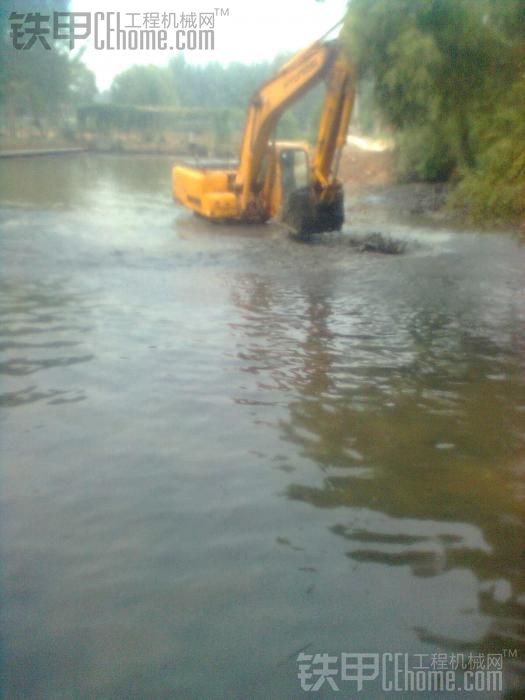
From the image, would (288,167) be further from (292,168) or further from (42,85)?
(42,85)

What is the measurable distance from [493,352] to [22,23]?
580 cm

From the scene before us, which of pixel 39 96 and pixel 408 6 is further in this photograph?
pixel 39 96

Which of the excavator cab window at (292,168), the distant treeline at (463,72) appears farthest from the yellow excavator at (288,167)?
the distant treeline at (463,72)

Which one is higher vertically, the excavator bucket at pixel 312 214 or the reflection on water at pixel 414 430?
the excavator bucket at pixel 312 214

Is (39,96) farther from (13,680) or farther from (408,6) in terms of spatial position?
(13,680)

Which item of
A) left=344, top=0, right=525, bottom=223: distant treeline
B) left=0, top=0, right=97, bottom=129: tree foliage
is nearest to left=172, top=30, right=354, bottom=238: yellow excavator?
left=344, top=0, right=525, bottom=223: distant treeline

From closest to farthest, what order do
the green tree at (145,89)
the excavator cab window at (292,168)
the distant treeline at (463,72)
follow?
1. the distant treeline at (463,72)
2. the excavator cab window at (292,168)
3. the green tree at (145,89)

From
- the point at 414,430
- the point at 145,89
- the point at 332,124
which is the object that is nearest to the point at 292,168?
the point at 332,124

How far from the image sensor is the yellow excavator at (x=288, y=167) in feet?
54.9

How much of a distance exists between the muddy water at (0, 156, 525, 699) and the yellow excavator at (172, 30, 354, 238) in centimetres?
618

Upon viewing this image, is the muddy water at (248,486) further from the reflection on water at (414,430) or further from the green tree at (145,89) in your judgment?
the green tree at (145,89)

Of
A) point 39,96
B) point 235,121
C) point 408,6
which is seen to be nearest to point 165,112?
point 39,96

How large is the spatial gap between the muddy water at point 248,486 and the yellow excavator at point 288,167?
6.18 meters

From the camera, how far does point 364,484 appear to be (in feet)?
18.0
